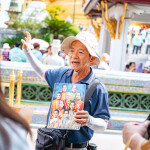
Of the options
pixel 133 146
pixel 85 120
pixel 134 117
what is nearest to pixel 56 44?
pixel 134 117

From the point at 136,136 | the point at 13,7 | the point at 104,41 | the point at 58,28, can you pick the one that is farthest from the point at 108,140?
the point at 13,7

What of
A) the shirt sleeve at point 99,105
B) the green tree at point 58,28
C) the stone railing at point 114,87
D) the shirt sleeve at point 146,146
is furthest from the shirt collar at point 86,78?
the green tree at point 58,28

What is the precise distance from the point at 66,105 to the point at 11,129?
1.37 metres

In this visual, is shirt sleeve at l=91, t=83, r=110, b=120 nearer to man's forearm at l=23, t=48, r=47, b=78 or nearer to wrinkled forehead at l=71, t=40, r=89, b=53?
wrinkled forehead at l=71, t=40, r=89, b=53

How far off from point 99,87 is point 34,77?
13.5 ft

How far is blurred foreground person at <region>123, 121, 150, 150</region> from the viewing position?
Answer: 155 cm

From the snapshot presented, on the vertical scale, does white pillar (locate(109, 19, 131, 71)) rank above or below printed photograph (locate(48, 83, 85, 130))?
above

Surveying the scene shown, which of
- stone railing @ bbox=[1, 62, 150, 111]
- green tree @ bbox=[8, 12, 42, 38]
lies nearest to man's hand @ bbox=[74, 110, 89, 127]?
stone railing @ bbox=[1, 62, 150, 111]

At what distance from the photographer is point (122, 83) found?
6789 mm

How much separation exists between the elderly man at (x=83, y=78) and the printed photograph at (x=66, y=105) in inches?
3.1

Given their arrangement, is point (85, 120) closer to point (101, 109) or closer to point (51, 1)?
point (101, 109)

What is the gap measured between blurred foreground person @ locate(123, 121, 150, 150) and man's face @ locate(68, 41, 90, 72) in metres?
1.14

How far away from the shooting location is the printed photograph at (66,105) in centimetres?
243

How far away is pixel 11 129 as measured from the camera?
44.6 inches
